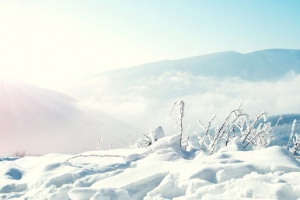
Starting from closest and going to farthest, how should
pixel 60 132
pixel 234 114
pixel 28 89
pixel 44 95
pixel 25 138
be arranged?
pixel 234 114
pixel 25 138
pixel 60 132
pixel 28 89
pixel 44 95

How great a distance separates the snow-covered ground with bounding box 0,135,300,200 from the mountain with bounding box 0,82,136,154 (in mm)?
31048

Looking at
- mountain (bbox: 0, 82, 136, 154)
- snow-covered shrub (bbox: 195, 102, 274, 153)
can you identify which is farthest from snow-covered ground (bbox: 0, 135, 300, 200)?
mountain (bbox: 0, 82, 136, 154)

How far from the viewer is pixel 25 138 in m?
38.0

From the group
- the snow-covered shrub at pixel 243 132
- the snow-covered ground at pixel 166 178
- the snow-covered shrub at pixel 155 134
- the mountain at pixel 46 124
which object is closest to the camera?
the snow-covered ground at pixel 166 178

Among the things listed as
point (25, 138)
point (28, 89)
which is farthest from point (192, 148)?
point (28, 89)

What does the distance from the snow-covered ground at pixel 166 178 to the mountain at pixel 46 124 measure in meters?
31.0

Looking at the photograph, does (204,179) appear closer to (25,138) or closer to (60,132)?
(25,138)

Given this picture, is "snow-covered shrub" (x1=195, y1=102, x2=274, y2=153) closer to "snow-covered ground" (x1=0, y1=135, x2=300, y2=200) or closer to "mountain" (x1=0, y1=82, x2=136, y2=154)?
"snow-covered ground" (x1=0, y1=135, x2=300, y2=200)

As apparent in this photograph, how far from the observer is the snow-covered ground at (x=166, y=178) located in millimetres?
2254

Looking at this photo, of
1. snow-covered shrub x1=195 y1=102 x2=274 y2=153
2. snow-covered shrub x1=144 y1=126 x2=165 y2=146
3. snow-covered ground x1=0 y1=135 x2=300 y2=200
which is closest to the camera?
snow-covered ground x1=0 y1=135 x2=300 y2=200

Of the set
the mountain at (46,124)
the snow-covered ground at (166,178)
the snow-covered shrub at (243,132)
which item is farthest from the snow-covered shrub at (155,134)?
the mountain at (46,124)

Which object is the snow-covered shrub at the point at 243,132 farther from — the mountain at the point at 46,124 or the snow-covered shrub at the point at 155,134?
the mountain at the point at 46,124

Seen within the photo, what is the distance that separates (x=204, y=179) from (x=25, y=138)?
38298mm

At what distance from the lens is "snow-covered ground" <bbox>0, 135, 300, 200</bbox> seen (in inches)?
88.7
